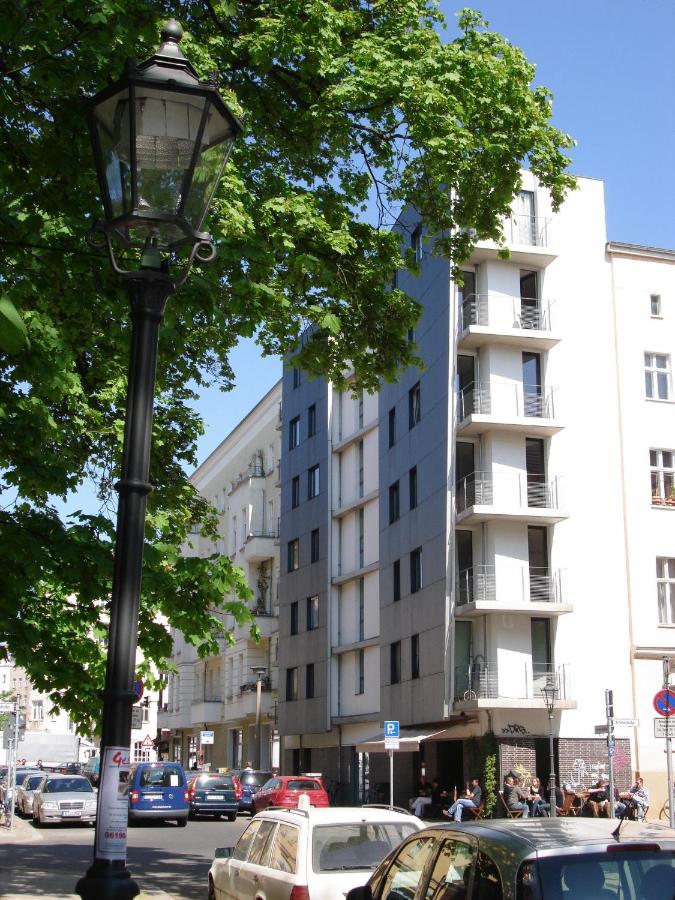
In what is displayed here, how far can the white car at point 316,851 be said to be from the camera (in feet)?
32.3

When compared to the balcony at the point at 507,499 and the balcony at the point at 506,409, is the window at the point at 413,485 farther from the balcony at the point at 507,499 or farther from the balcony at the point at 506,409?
the balcony at the point at 506,409

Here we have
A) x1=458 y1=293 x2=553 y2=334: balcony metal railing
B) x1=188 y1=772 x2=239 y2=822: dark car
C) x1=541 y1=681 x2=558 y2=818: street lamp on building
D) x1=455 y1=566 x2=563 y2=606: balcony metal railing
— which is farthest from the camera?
x1=188 y1=772 x2=239 y2=822: dark car

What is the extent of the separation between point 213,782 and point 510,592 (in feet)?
42.6

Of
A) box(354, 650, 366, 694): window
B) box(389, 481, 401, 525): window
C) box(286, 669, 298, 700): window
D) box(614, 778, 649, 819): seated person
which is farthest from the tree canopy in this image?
box(286, 669, 298, 700): window

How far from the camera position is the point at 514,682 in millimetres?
36250

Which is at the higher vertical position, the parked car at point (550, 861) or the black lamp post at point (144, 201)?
the black lamp post at point (144, 201)

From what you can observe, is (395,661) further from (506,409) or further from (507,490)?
(506,409)

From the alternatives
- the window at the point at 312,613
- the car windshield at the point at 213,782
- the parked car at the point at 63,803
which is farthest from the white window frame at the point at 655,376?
the parked car at the point at 63,803

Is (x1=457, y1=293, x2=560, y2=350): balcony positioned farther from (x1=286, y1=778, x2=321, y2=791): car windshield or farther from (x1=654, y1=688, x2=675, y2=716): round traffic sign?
(x1=654, y1=688, x2=675, y2=716): round traffic sign

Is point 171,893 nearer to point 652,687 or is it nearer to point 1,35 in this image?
point 1,35

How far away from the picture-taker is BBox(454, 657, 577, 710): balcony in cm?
3556

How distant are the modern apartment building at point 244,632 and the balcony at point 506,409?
21302 mm

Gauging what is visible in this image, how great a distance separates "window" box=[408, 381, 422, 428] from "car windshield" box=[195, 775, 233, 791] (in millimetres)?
14201

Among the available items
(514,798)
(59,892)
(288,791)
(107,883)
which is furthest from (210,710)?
(107,883)
